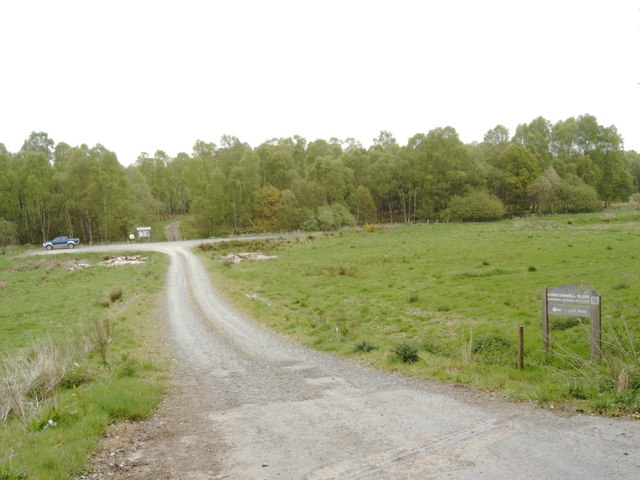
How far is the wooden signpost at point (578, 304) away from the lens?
9.36 meters

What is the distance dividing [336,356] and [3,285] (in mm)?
33089

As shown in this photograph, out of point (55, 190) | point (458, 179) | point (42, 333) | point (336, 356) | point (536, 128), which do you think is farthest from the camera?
point (536, 128)

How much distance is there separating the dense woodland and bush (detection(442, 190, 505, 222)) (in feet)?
0.70

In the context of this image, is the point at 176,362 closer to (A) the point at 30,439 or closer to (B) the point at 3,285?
(A) the point at 30,439

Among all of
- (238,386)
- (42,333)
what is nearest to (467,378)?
(238,386)

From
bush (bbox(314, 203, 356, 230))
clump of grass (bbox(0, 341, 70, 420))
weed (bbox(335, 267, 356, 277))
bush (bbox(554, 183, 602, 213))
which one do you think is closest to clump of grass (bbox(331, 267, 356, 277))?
weed (bbox(335, 267, 356, 277))

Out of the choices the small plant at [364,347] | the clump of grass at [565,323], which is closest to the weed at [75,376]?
the small plant at [364,347]

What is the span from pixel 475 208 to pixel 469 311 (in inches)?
2555

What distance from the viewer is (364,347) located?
13.0 m

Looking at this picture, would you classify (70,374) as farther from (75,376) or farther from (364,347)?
(364,347)

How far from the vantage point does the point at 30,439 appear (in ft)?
22.8

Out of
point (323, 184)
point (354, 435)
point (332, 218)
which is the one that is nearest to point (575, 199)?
point (332, 218)

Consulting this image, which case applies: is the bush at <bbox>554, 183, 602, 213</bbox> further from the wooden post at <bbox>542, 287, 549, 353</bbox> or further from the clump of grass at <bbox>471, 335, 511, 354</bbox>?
the wooden post at <bbox>542, 287, 549, 353</bbox>

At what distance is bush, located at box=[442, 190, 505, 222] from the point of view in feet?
254
